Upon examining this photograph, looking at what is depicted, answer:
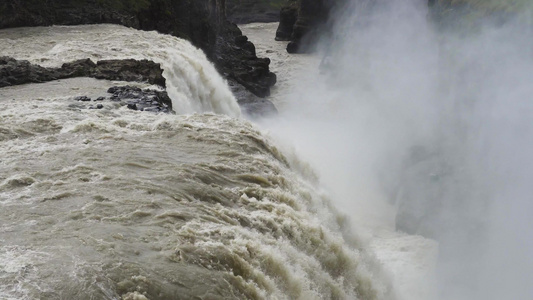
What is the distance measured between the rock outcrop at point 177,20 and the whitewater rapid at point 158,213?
10905mm

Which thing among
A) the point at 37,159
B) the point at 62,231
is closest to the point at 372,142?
the point at 37,159

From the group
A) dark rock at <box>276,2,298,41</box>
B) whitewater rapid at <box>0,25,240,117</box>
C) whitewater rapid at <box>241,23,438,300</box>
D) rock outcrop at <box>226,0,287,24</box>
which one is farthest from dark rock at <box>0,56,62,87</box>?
rock outcrop at <box>226,0,287,24</box>

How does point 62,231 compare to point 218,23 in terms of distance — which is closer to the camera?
point 62,231

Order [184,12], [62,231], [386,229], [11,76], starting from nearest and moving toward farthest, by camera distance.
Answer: [62,231] → [11,76] → [386,229] → [184,12]

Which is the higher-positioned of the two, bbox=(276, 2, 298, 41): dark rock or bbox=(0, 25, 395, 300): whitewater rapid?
bbox=(276, 2, 298, 41): dark rock

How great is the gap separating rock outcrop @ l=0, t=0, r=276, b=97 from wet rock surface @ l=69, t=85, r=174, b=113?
1103 centimetres

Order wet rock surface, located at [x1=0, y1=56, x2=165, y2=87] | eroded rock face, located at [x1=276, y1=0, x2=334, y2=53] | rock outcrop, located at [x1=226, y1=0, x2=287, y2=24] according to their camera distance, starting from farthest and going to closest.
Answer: rock outcrop, located at [x1=226, y1=0, x2=287, y2=24] < eroded rock face, located at [x1=276, y1=0, x2=334, y2=53] < wet rock surface, located at [x1=0, y1=56, x2=165, y2=87]

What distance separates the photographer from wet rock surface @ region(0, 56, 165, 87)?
1523 centimetres

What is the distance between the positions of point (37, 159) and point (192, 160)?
2.64 meters

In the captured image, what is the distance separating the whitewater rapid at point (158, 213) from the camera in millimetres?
6383

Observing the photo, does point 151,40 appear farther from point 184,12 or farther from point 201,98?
point 184,12

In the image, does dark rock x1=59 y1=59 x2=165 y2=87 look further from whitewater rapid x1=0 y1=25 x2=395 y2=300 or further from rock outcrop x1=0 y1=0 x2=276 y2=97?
rock outcrop x1=0 y1=0 x2=276 y2=97

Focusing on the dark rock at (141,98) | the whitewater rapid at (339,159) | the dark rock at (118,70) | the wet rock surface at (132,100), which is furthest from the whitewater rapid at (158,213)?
the whitewater rapid at (339,159)

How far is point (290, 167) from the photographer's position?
11648 millimetres
